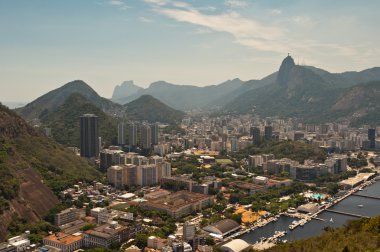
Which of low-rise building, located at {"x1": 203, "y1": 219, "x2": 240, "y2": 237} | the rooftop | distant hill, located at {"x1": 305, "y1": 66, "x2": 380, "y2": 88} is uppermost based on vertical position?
distant hill, located at {"x1": 305, "y1": 66, "x2": 380, "y2": 88}

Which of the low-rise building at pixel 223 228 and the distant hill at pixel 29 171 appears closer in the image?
the low-rise building at pixel 223 228

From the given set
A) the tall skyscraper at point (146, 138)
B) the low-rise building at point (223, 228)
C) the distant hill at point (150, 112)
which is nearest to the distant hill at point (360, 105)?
the distant hill at point (150, 112)

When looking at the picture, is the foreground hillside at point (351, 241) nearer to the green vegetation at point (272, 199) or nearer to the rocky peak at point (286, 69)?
the green vegetation at point (272, 199)

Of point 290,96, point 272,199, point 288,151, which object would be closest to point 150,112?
point 290,96

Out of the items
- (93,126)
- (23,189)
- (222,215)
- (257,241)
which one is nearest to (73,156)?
(93,126)

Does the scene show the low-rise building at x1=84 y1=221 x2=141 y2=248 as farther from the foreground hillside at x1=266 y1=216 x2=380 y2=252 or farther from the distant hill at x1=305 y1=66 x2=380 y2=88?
the distant hill at x1=305 y1=66 x2=380 y2=88

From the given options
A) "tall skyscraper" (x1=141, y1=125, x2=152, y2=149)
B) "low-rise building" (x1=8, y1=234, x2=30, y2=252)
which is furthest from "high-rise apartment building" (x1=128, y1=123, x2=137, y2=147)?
"low-rise building" (x1=8, y1=234, x2=30, y2=252)

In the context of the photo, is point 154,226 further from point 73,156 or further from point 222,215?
point 73,156
